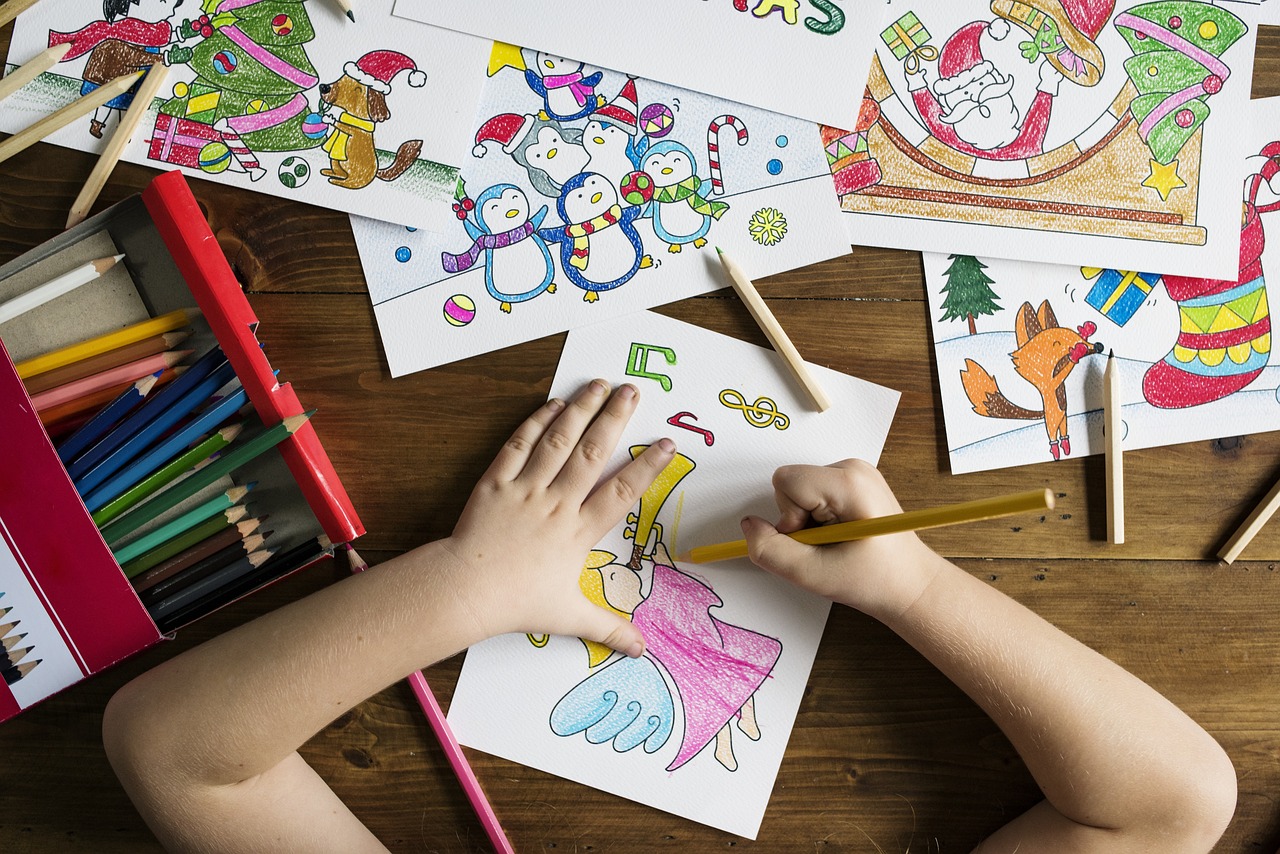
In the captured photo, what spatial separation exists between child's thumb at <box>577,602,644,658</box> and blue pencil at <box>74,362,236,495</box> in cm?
30

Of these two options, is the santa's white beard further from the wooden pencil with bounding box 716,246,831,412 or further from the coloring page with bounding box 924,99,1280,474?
the wooden pencil with bounding box 716,246,831,412

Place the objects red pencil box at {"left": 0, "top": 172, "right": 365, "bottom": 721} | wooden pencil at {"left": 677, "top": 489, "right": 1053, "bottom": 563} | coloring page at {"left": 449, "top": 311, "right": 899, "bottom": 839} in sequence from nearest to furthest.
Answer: wooden pencil at {"left": 677, "top": 489, "right": 1053, "bottom": 563} < red pencil box at {"left": 0, "top": 172, "right": 365, "bottom": 721} < coloring page at {"left": 449, "top": 311, "right": 899, "bottom": 839}

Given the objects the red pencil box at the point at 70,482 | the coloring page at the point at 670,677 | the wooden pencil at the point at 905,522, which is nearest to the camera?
the wooden pencil at the point at 905,522

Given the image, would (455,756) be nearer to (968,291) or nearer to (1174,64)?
(968,291)

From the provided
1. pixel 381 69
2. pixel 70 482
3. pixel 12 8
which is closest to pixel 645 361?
pixel 381 69

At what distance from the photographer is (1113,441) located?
0.62 m

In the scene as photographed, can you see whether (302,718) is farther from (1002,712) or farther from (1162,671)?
(1162,671)

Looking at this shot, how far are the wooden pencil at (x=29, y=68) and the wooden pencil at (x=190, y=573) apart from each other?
1.18 feet

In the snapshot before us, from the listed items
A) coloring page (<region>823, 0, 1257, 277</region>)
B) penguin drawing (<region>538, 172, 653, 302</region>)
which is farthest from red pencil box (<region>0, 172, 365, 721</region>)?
coloring page (<region>823, 0, 1257, 277</region>)

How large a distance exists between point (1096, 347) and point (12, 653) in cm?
79

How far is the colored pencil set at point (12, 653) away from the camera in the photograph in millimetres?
544

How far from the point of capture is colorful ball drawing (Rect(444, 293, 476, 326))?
62 centimetres

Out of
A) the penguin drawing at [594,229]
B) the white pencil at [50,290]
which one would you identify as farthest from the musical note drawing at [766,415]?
the white pencil at [50,290]

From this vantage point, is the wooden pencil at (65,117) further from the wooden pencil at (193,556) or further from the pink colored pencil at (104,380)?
the wooden pencil at (193,556)
